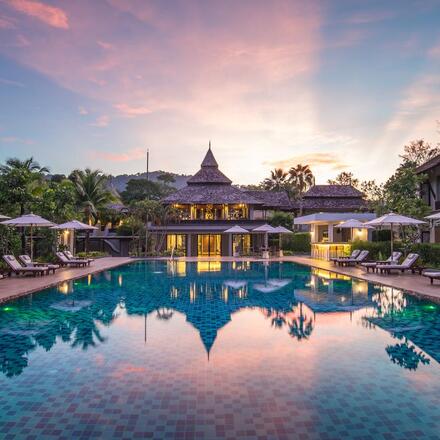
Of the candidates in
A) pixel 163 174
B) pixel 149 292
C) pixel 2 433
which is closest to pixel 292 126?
pixel 149 292

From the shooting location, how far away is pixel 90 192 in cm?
3281

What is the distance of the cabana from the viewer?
25984 mm

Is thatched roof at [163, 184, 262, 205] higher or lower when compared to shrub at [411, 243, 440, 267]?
higher

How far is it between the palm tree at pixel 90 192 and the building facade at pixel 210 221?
4774mm

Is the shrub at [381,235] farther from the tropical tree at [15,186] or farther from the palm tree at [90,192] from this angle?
the tropical tree at [15,186]

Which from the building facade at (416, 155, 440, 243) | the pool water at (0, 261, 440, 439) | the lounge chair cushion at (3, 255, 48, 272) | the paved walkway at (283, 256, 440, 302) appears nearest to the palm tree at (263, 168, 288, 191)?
the building facade at (416, 155, 440, 243)

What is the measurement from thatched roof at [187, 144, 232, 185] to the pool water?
27.4 m

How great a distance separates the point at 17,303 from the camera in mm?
10852

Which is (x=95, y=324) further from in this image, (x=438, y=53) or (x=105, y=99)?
(x=438, y=53)

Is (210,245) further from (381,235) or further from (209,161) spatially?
(381,235)

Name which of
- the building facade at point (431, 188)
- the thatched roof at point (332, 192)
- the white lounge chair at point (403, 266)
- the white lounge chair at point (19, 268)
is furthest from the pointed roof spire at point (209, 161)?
the white lounge chair at point (19, 268)

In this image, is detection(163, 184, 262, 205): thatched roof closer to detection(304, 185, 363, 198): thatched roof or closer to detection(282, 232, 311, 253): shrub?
detection(282, 232, 311, 253): shrub

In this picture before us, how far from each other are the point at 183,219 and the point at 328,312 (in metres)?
25.4

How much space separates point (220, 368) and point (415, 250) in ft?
54.8
